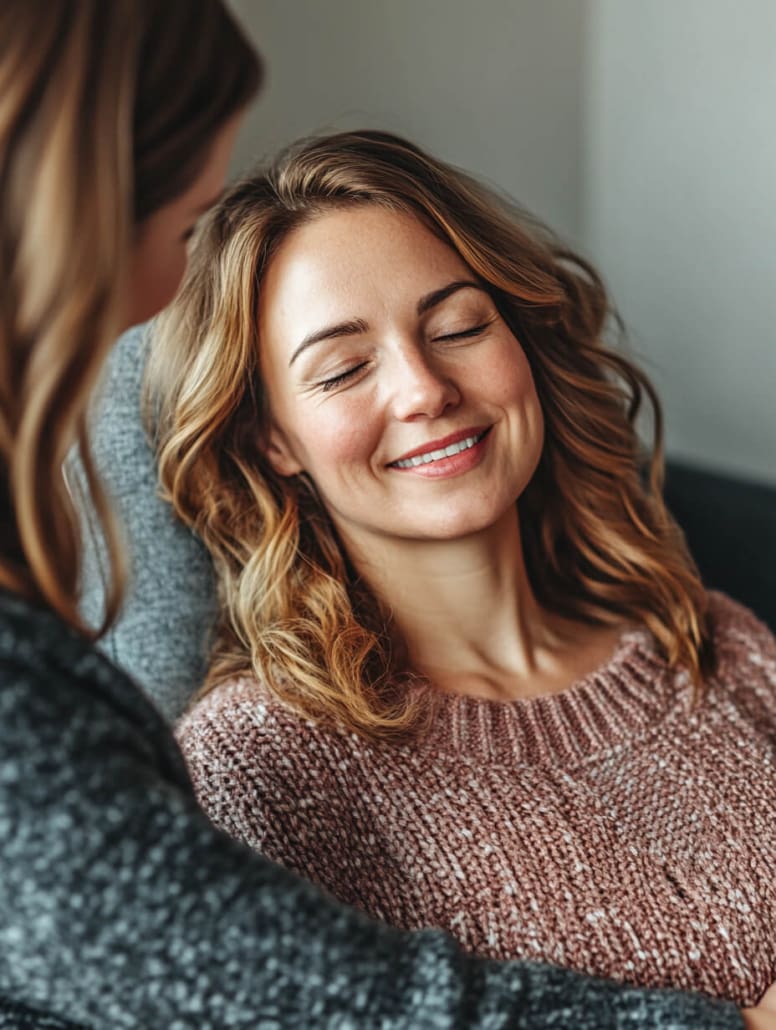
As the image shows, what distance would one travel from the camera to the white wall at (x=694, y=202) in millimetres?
1996

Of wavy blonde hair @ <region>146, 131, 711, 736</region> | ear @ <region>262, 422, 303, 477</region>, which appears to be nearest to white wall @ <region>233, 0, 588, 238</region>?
wavy blonde hair @ <region>146, 131, 711, 736</region>

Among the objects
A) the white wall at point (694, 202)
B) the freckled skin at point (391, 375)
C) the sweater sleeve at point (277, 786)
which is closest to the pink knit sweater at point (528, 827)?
the sweater sleeve at point (277, 786)

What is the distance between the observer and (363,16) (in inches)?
82.3

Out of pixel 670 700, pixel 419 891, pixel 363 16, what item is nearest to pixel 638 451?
pixel 670 700

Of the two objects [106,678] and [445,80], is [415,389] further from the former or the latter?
[445,80]

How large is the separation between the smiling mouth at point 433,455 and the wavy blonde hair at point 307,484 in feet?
0.55

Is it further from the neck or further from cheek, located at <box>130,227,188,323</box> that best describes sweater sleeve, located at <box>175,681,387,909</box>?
cheek, located at <box>130,227,188,323</box>

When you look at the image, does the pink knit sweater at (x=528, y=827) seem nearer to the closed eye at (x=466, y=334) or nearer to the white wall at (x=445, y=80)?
the closed eye at (x=466, y=334)

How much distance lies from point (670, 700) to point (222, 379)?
0.64 metres

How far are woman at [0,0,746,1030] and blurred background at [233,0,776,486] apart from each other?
1.24 meters

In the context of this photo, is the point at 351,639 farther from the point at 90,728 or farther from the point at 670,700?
the point at 90,728

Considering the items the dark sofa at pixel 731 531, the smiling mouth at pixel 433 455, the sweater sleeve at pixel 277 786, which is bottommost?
the dark sofa at pixel 731 531

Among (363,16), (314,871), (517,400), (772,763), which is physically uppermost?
(363,16)

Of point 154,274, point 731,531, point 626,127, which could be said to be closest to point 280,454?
point 154,274
